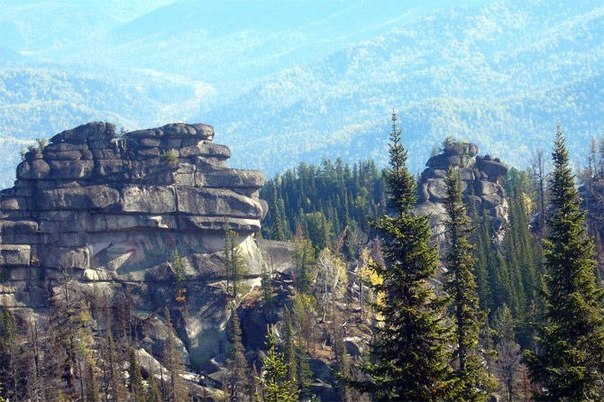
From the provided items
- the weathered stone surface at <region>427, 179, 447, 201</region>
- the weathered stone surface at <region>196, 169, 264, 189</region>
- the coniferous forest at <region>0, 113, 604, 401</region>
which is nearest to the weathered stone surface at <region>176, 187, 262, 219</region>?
the weathered stone surface at <region>196, 169, 264, 189</region>

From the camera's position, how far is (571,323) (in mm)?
51625

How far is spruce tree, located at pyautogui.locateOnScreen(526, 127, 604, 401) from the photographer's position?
167ft

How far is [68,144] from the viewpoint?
403ft

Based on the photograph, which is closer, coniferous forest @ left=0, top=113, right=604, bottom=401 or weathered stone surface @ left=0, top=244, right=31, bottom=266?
coniferous forest @ left=0, top=113, right=604, bottom=401

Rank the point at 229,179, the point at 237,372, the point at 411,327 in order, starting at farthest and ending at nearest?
the point at 229,179 → the point at 237,372 → the point at 411,327

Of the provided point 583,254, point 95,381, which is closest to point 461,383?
point 583,254

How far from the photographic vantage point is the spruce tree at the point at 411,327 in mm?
47625

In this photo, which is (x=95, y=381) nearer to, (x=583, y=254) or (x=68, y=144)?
(x=68, y=144)

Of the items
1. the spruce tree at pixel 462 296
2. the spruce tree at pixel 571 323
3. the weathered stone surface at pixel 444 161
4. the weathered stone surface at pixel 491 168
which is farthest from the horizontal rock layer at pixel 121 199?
the spruce tree at pixel 571 323

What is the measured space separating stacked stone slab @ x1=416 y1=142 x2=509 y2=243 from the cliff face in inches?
1036

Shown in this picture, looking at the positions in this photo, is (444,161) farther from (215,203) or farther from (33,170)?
(33,170)

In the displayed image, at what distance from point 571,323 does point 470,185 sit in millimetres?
97747

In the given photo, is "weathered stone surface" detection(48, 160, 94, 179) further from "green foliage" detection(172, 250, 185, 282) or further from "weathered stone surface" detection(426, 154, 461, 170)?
"weathered stone surface" detection(426, 154, 461, 170)

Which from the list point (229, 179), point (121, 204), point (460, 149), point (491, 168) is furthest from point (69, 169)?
point (491, 168)
